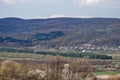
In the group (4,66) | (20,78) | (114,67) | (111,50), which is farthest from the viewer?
(111,50)

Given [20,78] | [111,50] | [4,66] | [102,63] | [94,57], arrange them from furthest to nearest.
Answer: [111,50], [94,57], [102,63], [4,66], [20,78]

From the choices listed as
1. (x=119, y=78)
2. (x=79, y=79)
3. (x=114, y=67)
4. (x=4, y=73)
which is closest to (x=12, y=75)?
(x=4, y=73)

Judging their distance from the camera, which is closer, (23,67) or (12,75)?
(12,75)

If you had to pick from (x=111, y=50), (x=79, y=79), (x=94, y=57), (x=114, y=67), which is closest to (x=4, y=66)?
(x=79, y=79)

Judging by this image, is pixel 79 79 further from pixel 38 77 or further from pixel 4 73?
pixel 4 73

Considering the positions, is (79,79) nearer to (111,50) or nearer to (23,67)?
(23,67)

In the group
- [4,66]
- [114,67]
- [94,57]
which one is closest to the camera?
[4,66]

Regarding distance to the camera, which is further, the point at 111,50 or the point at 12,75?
the point at 111,50

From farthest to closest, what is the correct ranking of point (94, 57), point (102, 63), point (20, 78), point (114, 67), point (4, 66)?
point (94, 57)
point (102, 63)
point (114, 67)
point (4, 66)
point (20, 78)

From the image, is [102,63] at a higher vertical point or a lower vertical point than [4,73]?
lower
